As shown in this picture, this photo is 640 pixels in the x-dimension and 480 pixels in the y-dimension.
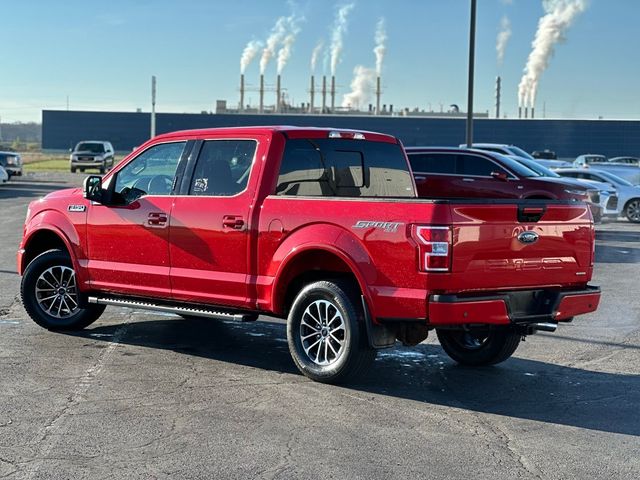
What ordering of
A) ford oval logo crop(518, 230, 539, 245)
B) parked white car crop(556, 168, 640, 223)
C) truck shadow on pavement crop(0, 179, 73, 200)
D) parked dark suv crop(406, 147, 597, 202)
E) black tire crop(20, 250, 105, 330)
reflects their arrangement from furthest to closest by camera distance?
1. truck shadow on pavement crop(0, 179, 73, 200)
2. parked white car crop(556, 168, 640, 223)
3. parked dark suv crop(406, 147, 597, 202)
4. black tire crop(20, 250, 105, 330)
5. ford oval logo crop(518, 230, 539, 245)

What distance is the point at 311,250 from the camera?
7.43m

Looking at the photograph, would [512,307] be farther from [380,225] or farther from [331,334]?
[331,334]

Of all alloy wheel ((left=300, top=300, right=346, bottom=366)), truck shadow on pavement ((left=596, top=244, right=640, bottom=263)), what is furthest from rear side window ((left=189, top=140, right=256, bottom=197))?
truck shadow on pavement ((left=596, top=244, right=640, bottom=263))

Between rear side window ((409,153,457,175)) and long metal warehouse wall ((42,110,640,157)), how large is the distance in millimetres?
76298

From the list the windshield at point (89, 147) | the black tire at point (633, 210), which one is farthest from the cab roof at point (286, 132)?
the windshield at point (89, 147)

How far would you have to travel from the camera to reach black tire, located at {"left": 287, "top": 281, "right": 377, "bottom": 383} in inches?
283

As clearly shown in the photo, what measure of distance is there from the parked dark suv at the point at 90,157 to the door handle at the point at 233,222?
47.7 m

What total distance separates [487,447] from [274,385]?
2.06m

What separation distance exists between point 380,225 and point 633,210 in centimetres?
2135

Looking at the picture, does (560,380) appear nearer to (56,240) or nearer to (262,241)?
(262,241)

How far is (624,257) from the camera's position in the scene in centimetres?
1738

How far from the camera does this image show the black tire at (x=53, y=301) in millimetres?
9445

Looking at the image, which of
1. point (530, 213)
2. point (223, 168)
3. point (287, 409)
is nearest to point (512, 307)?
point (530, 213)

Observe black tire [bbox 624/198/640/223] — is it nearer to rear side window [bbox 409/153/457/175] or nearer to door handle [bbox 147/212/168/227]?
rear side window [bbox 409/153/457/175]
